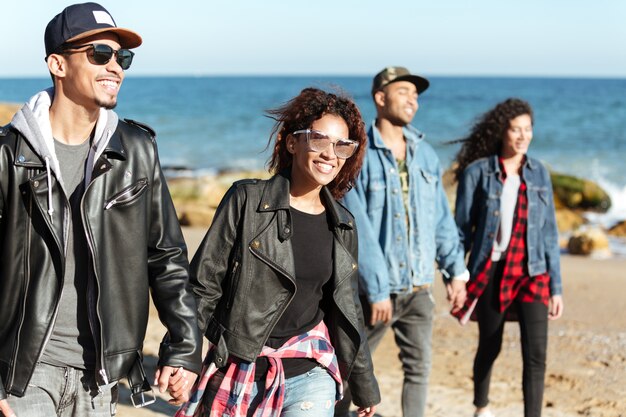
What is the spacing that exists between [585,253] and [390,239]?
938 cm

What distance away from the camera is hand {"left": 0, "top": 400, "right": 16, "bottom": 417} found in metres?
2.95

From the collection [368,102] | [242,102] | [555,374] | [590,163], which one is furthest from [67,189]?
[242,102]

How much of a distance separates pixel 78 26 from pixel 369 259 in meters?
2.38

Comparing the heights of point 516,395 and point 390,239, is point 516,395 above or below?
below

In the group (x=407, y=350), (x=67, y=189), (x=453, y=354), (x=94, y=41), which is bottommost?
(x=453, y=354)

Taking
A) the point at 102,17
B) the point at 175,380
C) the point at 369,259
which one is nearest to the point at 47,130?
the point at 102,17

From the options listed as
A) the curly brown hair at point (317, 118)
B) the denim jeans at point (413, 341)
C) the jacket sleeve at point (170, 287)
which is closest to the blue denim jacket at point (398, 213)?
the denim jeans at point (413, 341)

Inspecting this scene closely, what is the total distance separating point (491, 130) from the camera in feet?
19.4

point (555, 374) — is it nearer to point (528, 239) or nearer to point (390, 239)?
point (528, 239)

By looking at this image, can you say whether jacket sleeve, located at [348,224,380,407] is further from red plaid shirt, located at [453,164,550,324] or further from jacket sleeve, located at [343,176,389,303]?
red plaid shirt, located at [453,164,550,324]

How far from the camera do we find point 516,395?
262 inches

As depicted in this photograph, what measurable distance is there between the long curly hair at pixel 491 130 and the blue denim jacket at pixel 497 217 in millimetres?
144

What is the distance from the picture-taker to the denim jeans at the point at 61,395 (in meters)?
3.00

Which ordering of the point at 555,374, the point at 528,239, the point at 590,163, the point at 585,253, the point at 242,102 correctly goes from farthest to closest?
the point at 242,102, the point at 590,163, the point at 585,253, the point at 555,374, the point at 528,239
